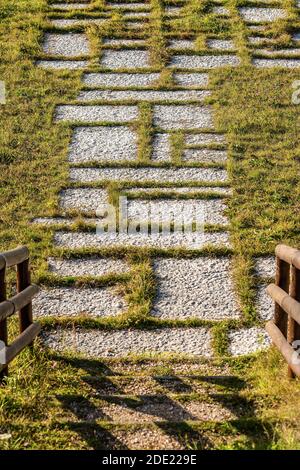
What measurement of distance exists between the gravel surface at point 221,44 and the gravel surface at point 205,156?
102 inches

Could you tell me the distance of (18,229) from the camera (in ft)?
25.3

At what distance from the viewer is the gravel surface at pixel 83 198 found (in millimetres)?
8086

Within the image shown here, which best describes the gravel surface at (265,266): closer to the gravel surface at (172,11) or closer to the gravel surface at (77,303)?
the gravel surface at (77,303)

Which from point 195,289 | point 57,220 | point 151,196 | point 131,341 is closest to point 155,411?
point 131,341

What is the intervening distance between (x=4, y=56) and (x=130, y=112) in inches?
85.0

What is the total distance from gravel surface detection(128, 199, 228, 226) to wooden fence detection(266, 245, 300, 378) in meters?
2.26

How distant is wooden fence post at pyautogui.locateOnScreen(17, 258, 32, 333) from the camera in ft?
18.5

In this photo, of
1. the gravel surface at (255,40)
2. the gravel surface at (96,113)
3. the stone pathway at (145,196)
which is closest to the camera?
the stone pathway at (145,196)

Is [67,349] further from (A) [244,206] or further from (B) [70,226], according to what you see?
(A) [244,206]

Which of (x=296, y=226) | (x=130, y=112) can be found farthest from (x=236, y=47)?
(x=296, y=226)

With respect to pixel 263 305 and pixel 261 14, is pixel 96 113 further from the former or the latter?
pixel 263 305

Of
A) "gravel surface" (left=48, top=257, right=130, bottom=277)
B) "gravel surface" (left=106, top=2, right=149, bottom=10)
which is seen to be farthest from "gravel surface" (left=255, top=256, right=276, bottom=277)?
"gravel surface" (left=106, top=2, right=149, bottom=10)

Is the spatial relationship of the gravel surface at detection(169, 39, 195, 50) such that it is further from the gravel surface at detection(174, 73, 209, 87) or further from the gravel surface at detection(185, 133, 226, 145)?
the gravel surface at detection(185, 133, 226, 145)

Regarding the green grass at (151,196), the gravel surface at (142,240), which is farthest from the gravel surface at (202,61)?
the gravel surface at (142,240)
